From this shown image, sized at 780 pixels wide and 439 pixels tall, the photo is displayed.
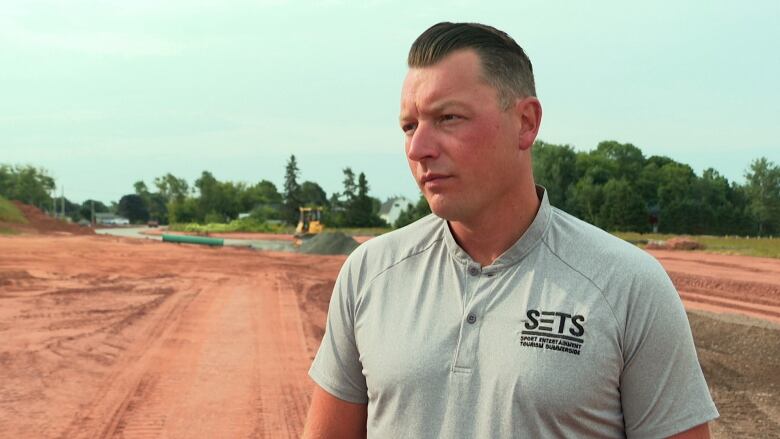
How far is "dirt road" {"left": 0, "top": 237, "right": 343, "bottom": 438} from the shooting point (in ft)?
22.7

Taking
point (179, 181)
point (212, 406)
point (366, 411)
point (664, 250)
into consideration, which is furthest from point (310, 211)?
point (179, 181)

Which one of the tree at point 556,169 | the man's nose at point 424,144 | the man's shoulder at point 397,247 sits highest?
the tree at point 556,169

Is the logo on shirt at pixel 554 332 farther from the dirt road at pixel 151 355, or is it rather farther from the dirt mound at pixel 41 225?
the dirt mound at pixel 41 225

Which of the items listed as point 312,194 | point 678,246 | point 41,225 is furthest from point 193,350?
point 312,194

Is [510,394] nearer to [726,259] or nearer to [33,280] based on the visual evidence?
[33,280]

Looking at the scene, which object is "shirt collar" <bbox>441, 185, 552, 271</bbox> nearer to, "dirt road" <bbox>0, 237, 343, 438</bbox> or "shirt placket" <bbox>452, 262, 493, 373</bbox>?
"shirt placket" <bbox>452, 262, 493, 373</bbox>

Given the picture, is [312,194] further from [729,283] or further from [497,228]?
[497,228]

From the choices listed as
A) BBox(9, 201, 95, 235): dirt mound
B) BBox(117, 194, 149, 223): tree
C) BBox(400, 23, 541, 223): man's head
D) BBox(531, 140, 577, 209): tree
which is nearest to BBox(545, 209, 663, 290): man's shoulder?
BBox(400, 23, 541, 223): man's head

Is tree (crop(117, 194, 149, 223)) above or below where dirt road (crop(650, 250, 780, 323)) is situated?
above

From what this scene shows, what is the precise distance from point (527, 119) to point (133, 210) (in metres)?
111

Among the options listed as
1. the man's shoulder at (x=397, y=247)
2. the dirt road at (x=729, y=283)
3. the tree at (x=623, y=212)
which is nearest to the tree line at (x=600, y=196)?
the tree at (x=623, y=212)

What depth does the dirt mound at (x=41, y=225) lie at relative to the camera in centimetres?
3949

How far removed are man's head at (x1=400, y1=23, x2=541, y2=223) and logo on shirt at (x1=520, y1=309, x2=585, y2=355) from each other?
281mm

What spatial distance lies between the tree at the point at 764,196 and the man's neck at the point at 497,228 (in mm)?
54526
